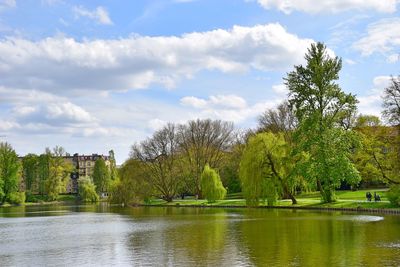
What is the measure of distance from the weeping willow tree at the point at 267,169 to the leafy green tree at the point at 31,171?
10326 centimetres

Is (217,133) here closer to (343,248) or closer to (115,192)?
(115,192)

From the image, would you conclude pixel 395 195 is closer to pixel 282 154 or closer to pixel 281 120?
pixel 282 154

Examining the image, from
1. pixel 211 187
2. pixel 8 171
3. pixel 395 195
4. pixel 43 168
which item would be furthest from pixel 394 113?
pixel 43 168

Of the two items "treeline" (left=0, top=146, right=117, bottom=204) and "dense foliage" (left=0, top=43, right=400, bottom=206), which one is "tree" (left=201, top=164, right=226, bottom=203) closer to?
"dense foliage" (left=0, top=43, right=400, bottom=206)

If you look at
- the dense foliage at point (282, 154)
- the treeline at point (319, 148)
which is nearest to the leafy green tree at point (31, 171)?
the dense foliage at point (282, 154)

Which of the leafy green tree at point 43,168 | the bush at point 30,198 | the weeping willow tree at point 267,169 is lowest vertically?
the bush at point 30,198

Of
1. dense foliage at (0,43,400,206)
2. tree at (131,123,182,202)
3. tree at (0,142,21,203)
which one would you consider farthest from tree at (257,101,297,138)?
tree at (0,142,21,203)

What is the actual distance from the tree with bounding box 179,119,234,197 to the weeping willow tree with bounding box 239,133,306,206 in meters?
31.7

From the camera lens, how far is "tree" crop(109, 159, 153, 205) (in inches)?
3489

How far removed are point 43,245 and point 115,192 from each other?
62.5 metres

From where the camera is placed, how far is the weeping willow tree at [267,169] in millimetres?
57781

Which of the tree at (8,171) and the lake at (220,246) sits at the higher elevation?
the tree at (8,171)

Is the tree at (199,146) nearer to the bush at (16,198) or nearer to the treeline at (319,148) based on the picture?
the treeline at (319,148)

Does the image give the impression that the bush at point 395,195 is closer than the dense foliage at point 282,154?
Yes
